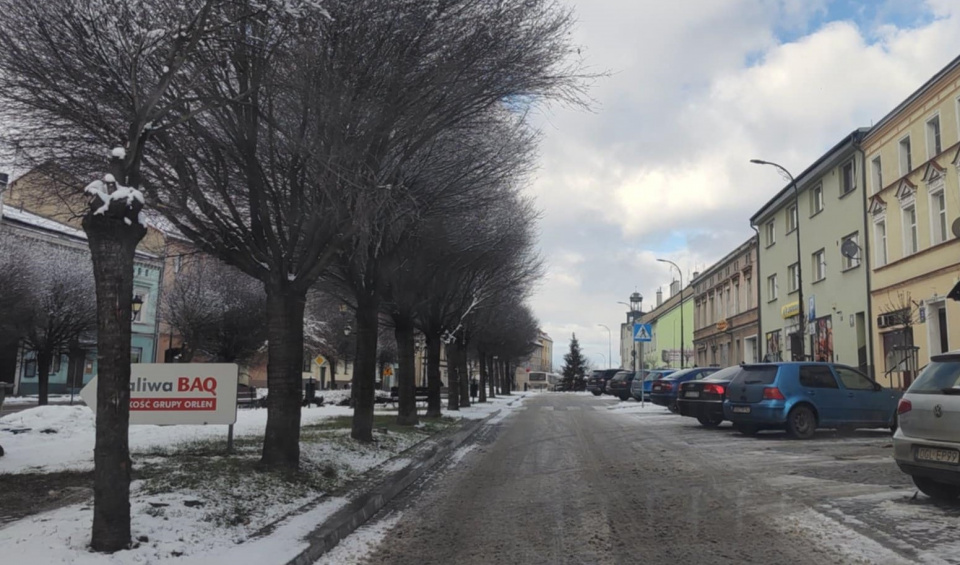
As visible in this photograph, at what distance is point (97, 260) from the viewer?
5.48 meters

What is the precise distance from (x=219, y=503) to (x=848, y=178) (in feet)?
94.8

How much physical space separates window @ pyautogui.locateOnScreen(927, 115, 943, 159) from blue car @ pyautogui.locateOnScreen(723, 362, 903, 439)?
36.8ft

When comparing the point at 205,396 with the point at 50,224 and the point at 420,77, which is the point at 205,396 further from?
the point at 50,224

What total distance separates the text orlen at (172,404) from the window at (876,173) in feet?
81.0

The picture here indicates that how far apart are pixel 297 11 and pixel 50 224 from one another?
3765 cm

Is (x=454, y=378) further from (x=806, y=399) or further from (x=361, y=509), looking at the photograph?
(x=361, y=509)

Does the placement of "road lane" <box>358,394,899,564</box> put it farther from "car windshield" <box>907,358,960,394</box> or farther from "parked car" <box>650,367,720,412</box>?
"parked car" <box>650,367,720,412</box>

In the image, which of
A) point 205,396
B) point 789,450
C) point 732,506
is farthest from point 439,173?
point 789,450

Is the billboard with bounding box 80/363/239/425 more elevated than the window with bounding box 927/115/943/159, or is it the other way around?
the window with bounding box 927/115/943/159

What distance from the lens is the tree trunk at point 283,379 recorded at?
30.5 ft

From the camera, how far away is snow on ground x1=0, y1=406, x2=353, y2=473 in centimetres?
1003

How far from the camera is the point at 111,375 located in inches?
213

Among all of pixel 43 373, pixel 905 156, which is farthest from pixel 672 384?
pixel 43 373

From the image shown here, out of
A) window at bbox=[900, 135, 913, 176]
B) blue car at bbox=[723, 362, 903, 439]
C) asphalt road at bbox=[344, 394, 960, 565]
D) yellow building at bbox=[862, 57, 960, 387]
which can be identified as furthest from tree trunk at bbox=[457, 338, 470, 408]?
asphalt road at bbox=[344, 394, 960, 565]
